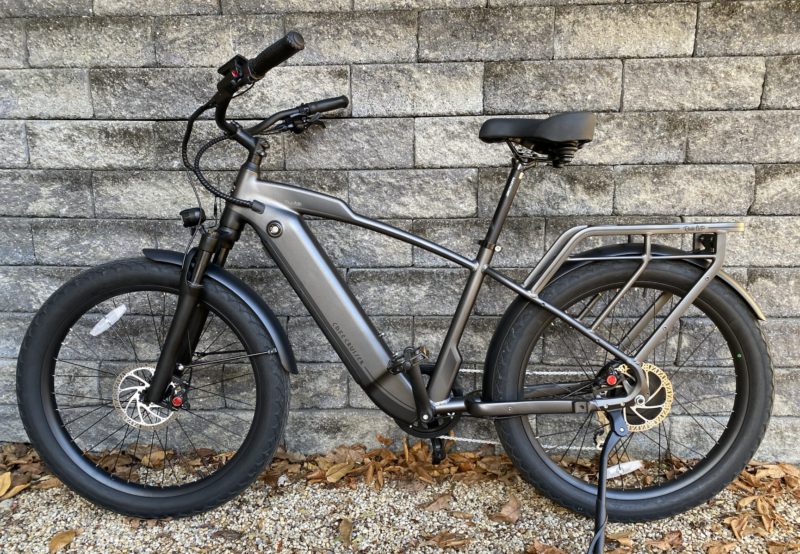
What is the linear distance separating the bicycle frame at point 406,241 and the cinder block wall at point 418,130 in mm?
425

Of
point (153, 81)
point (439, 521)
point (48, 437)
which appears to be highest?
point (153, 81)

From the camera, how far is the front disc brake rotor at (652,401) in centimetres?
194

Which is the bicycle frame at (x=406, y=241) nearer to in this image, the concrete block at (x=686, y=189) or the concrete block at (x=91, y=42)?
the concrete block at (x=686, y=189)

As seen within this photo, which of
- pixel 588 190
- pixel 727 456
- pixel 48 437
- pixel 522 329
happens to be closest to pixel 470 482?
pixel 522 329

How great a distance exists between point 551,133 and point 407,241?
651mm

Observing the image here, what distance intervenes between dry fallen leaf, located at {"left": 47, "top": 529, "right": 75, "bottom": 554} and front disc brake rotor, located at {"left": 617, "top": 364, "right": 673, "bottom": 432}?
2311 mm

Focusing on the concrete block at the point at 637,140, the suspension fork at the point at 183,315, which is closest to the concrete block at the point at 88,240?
the suspension fork at the point at 183,315

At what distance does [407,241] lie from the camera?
1910 mm

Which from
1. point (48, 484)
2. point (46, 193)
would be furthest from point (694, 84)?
point (48, 484)

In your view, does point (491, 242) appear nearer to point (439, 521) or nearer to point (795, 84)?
point (439, 521)

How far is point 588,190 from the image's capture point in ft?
7.48

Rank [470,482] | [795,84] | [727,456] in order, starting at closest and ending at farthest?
[727,456] → [795,84] → [470,482]

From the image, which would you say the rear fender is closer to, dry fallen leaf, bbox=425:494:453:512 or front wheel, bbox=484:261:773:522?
front wheel, bbox=484:261:773:522

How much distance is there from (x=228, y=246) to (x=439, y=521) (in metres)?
1.45
